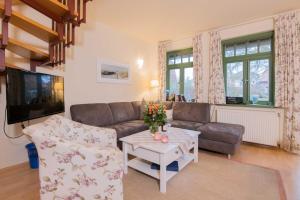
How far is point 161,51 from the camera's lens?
191 inches

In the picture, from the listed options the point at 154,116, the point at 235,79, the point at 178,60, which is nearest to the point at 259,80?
the point at 235,79

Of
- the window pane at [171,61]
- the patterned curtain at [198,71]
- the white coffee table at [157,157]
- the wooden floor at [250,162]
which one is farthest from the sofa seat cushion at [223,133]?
the window pane at [171,61]

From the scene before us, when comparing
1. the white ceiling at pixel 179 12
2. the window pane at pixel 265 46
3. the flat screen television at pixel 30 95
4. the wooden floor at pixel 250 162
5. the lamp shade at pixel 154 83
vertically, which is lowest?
the wooden floor at pixel 250 162

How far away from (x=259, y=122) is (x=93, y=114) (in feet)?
10.4

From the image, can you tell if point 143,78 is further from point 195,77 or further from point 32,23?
point 32,23

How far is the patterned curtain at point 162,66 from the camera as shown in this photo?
15.8 ft

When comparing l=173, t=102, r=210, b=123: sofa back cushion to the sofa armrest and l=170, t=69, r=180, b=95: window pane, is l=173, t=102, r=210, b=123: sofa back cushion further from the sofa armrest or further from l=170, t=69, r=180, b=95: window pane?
the sofa armrest

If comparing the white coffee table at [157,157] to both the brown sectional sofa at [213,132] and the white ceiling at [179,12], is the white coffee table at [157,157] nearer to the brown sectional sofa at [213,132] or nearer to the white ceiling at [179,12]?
the brown sectional sofa at [213,132]

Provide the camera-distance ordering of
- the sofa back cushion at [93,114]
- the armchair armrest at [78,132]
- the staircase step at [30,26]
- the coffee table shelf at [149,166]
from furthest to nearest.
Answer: the sofa back cushion at [93,114], the coffee table shelf at [149,166], the armchair armrest at [78,132], the staircase step at [30,26]

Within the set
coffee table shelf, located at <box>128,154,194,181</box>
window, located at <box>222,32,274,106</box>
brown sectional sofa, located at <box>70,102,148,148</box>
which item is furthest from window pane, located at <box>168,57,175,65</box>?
coffee table shelf, located at <box>128,154,194,181</box>

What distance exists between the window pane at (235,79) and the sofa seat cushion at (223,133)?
112 centimetres

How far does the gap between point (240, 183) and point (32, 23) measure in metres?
2.82

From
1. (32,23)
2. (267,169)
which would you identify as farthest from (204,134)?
(32,23)

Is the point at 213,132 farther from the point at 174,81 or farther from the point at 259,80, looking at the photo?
the point at 174,81
